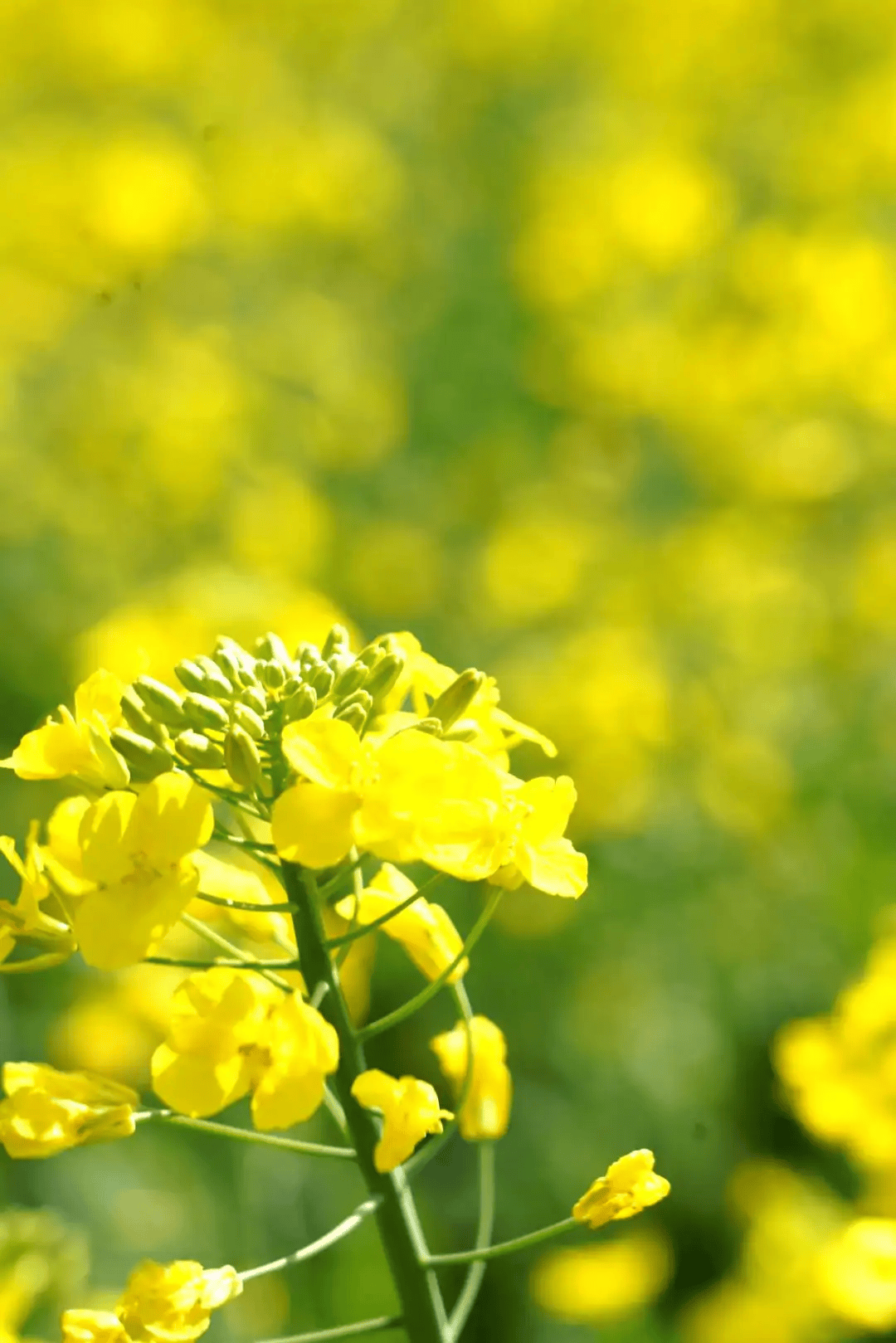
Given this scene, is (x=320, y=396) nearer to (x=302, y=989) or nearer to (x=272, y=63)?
(x=272, y=63)

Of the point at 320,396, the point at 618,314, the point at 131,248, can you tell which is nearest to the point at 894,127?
the point at 618,314

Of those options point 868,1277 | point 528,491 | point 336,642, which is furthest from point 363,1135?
point 528,491

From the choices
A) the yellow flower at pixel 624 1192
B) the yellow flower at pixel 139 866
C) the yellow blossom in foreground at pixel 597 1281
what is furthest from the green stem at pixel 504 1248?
the yellow blossom in foreground at pixel 597 1281

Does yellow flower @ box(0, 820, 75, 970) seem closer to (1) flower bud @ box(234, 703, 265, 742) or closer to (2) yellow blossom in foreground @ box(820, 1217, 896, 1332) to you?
(1) flower bud @ box(234, 703, 265, 742)

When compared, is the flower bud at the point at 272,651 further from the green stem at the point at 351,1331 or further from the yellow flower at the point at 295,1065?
the green stem at the point at 351,1331

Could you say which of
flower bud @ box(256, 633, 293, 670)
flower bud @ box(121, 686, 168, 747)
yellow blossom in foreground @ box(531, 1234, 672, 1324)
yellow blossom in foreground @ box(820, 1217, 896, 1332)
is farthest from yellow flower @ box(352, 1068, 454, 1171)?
yellow blossom in foreground @ box(531, 1234, 672, 1324)

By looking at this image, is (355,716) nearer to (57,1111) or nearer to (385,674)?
(385,674)
